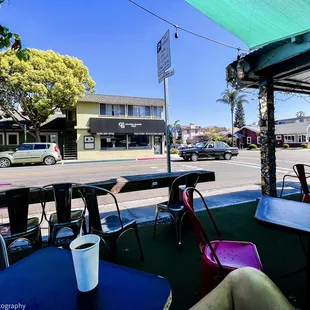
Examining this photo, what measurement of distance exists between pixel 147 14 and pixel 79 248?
6.03m

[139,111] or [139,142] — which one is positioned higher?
[139,111]

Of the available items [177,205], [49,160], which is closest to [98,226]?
[177,205]

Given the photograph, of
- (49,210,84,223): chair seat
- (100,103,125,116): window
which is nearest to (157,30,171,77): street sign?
(49,210,84,223): chair seat

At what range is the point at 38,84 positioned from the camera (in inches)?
655

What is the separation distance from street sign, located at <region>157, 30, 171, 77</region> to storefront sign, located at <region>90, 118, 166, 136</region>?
659 inches

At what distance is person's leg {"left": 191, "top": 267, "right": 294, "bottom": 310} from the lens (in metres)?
0.99

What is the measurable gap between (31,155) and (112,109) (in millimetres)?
8765

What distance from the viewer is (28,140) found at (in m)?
21.4

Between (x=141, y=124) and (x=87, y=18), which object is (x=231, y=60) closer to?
(x=87, y=18)

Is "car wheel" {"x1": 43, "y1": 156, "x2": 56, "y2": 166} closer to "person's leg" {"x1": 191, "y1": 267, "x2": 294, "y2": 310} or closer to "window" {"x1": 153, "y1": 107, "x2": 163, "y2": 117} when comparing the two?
"window" {"x1": 153, "y1": 107, "x2": 163, "y2": 117}

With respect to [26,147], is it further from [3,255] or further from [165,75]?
[3,255]

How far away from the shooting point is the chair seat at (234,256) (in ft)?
6.03

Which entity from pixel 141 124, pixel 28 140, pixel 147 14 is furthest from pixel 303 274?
pixel 28 140

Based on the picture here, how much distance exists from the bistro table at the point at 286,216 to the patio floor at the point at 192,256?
0.54 m
